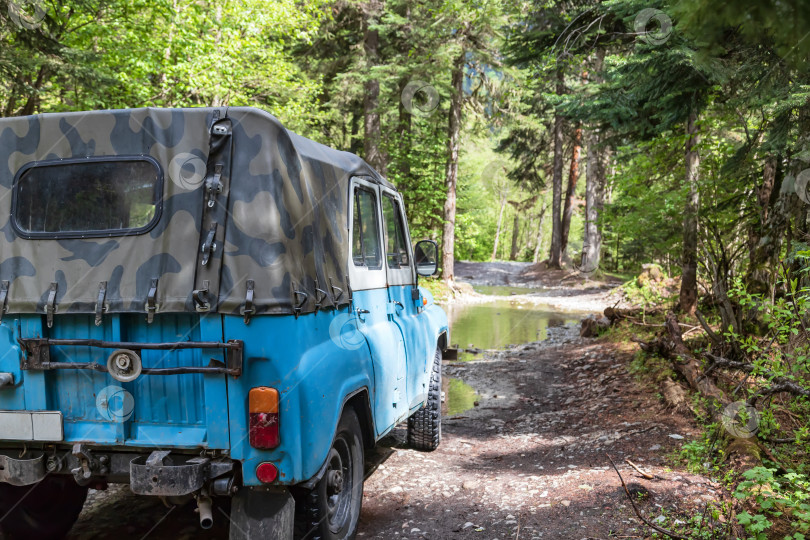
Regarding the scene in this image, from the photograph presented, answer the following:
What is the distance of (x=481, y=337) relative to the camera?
1433cm

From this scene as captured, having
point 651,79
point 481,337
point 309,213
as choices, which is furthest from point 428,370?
point 481,337

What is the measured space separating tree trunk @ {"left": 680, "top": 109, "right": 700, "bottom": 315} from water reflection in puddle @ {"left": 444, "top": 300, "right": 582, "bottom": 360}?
422cm

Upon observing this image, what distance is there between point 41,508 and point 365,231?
2.98m

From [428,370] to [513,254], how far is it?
56.5m

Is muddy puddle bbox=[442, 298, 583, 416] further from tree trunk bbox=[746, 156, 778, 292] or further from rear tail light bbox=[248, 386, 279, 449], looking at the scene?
rear tail light bbox=[248, 386, 279, 449]

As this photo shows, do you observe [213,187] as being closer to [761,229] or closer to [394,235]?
[394,235]

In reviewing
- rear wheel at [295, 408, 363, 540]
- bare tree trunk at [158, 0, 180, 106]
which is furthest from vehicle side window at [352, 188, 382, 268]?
bare tree trunk at [158, 0, 180, 106]

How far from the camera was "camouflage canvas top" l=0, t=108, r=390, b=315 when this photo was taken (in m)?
3.12

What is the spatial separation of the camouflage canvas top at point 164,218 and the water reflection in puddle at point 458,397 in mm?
5341

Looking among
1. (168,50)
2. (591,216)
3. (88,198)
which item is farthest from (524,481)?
(591,216)

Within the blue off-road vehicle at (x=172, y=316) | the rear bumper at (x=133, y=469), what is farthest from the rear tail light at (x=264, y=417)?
the rear bumper at (x=133, y=469)

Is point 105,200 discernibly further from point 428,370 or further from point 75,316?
point 428,370

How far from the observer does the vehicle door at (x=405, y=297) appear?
5.01 meters

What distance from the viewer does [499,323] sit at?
54.8 feet
